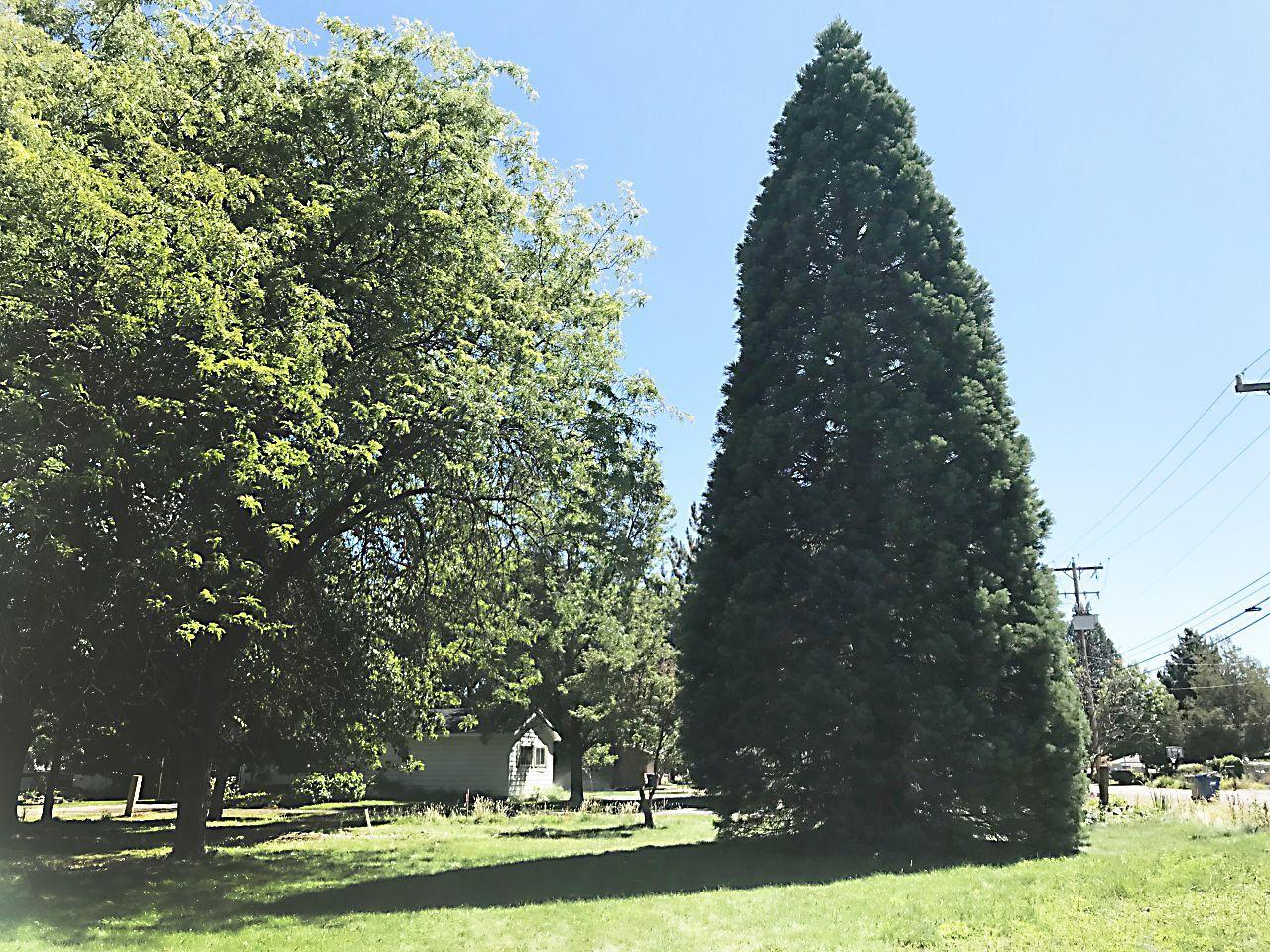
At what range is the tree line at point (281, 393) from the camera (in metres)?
9.35

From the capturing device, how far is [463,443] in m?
13.2

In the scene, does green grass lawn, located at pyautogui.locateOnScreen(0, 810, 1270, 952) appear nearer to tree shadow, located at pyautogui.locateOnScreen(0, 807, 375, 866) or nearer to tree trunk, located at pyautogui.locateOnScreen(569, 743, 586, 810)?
tree shadow, located at pyautogui.locateOnScreen(0, 807, 375, 866)

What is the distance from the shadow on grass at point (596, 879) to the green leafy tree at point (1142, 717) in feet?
125

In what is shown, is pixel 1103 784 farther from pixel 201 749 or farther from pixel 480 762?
pixel 480 762

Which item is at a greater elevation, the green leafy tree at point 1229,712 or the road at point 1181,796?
the green leafy tree at point 1229,712

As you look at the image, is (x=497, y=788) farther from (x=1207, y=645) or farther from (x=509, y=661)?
(x=1207, y=645)

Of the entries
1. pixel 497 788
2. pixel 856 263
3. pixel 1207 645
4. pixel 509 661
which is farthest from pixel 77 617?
pixel 1207 645

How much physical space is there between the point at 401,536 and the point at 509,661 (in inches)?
180

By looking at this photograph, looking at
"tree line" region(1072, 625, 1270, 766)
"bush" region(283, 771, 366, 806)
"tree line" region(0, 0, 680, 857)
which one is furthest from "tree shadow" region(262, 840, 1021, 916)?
"tree line" region(1072, 625, 1270, 766)

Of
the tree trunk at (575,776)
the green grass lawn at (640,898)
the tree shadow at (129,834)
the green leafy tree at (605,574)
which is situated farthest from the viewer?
the tree trunk at (575,776)

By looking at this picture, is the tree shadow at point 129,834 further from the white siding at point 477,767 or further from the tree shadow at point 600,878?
the white siding at point 477,767

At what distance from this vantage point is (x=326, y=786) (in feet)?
83.6

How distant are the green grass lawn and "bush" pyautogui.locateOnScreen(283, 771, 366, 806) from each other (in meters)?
3.38

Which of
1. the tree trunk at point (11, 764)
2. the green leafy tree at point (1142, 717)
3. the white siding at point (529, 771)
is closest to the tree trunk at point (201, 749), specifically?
the tree trunk at point (11, 764)
